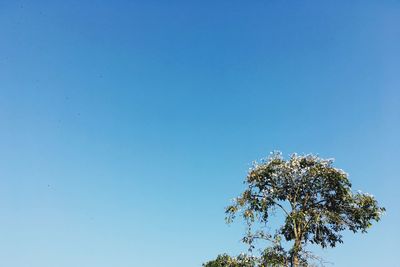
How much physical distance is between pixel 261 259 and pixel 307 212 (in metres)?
4.82

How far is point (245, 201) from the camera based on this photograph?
31688 mm

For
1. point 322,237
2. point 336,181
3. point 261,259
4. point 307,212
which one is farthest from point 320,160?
point 261,259

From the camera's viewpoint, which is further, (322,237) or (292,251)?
(322,237)

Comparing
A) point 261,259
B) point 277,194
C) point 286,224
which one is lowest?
point 261,259

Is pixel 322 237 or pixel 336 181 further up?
pixel 336 181

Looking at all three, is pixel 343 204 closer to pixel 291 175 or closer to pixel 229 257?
pixel 291 175

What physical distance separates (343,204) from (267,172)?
604 centimetres

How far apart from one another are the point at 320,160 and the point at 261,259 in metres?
8.53

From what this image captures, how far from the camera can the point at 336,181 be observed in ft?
97.9

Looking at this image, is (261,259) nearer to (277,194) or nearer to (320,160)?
(277,194)

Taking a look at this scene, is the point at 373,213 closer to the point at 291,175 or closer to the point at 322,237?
the point at 322,237

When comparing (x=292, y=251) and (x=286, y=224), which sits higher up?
(x=286, y=224)

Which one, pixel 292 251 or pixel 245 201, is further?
pixel 245 201

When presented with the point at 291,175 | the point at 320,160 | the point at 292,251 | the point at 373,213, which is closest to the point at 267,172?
the point at 291,175
